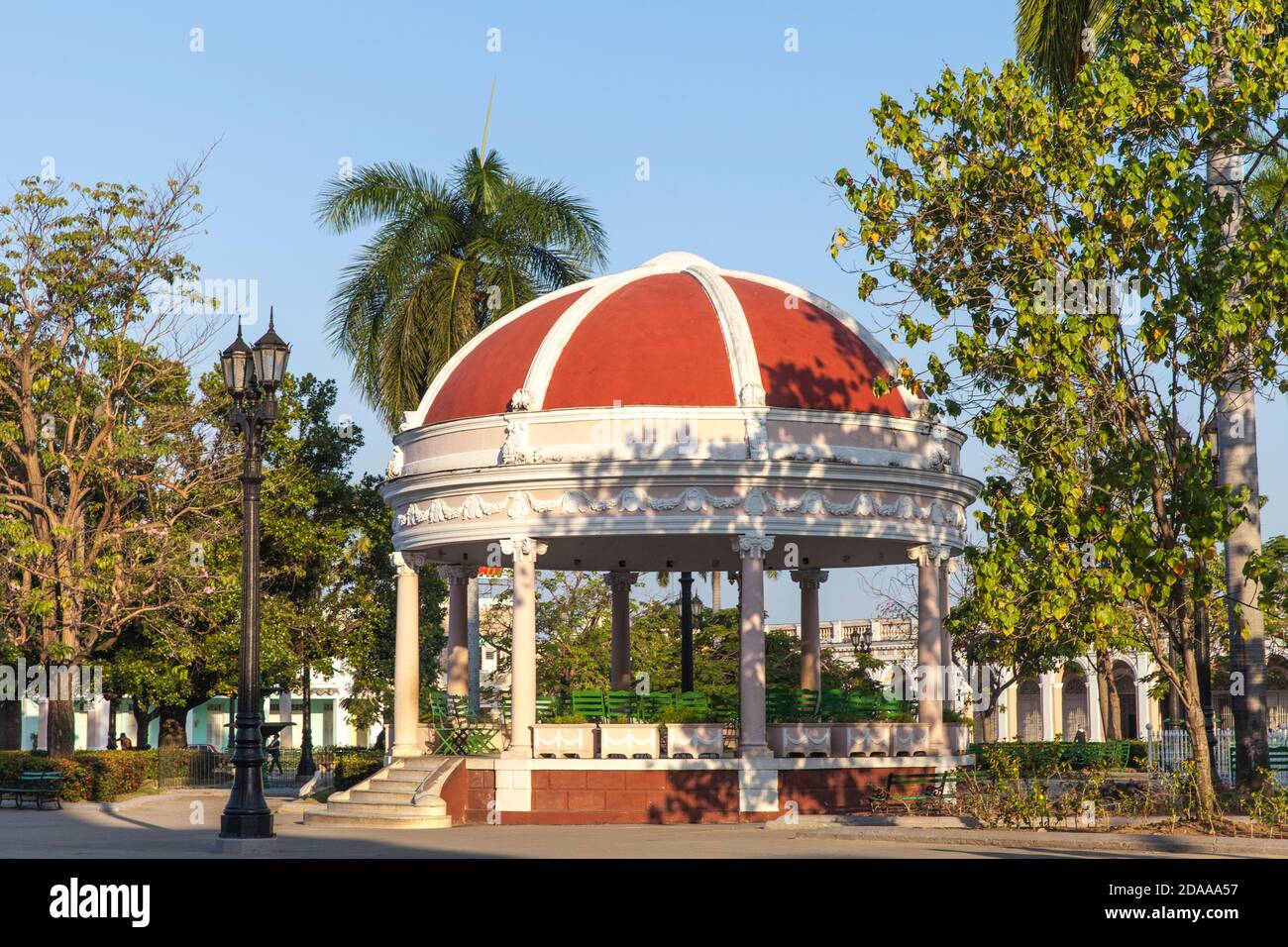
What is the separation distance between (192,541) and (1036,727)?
172ft

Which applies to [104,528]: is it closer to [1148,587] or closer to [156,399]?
[156,399]

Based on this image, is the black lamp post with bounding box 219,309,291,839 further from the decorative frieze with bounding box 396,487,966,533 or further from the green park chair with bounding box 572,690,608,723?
the green park chair with bounding box 572,690,608,723

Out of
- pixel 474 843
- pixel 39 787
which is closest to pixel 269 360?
pixel 474 843

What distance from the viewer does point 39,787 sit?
1390 inches

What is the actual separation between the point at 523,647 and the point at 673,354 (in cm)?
580

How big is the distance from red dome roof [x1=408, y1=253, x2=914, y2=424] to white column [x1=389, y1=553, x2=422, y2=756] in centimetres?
294

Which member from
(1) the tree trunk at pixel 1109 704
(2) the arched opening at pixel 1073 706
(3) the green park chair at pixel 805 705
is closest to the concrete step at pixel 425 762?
(3) the green park chair at pixel 805 705

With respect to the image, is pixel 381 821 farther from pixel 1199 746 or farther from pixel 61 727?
pixel 61 727

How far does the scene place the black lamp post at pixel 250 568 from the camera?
69.2ft

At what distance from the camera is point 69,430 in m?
37.1

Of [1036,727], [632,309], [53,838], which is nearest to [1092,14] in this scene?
[632,309]

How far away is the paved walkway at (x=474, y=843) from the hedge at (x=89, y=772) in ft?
22.6

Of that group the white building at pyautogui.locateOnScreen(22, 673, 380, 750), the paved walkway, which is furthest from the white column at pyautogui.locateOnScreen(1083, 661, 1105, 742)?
the paved walkway

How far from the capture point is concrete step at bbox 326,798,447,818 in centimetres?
2661
